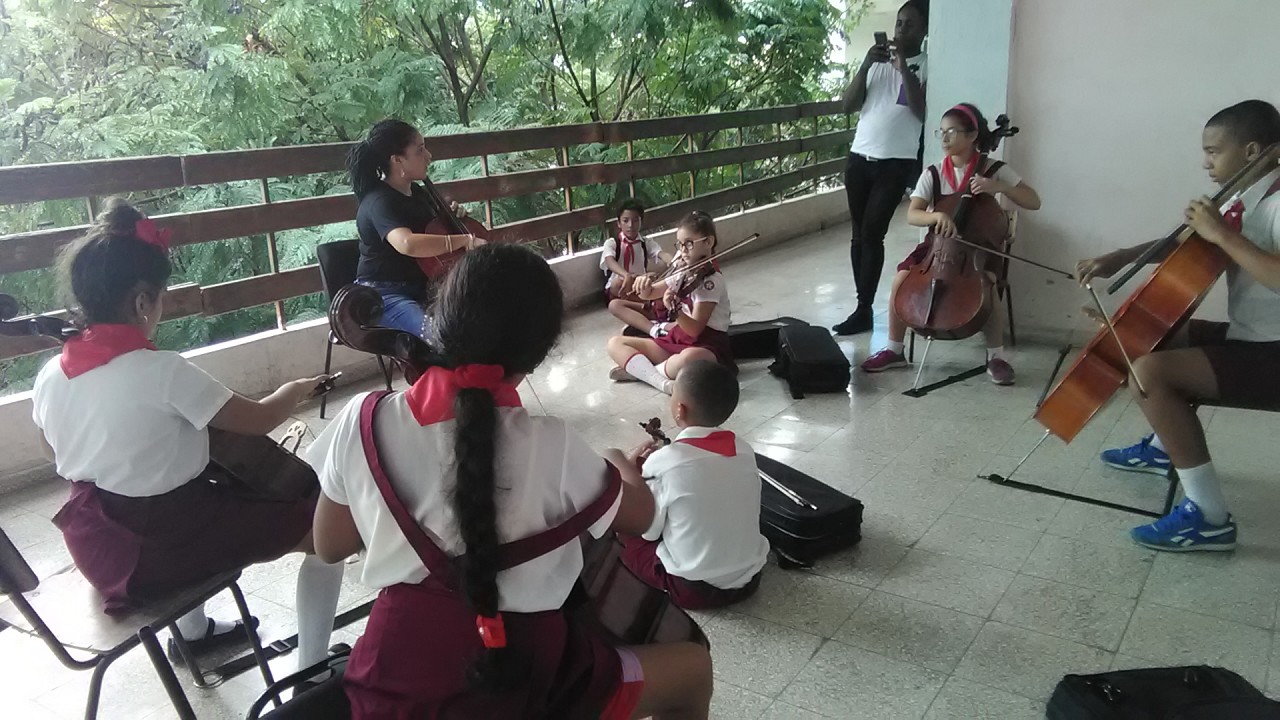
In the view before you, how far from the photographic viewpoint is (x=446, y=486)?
106 cm

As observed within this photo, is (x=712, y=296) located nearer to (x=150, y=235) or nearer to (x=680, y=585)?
(x=680, y=585)

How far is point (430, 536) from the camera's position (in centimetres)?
108

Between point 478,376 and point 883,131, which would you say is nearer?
point 478,376

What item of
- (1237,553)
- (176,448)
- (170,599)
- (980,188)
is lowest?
(1237,553)

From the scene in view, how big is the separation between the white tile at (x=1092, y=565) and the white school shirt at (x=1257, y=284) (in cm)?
65

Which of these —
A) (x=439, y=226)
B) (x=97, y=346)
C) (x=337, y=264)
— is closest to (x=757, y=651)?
(x=97, y=346)

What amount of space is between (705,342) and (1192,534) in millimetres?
1904

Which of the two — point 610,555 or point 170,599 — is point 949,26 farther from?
point 170,599

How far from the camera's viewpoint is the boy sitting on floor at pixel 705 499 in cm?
202

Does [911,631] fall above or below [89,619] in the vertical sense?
below

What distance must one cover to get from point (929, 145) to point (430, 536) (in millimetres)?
3808

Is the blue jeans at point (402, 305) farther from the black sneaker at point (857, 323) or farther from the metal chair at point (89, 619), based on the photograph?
the black sneaker at point (857, 323)

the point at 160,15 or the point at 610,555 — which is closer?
the point at 610,555

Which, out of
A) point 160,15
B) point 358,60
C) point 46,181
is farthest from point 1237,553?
point 160,15
